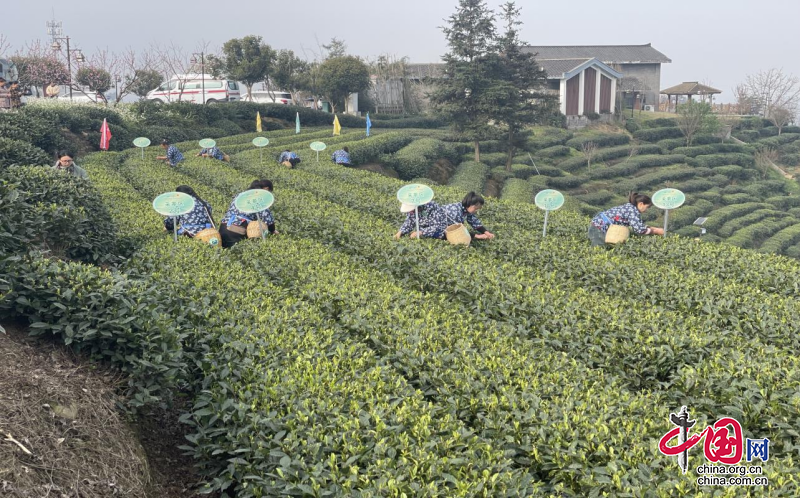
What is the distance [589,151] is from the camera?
1415 inches

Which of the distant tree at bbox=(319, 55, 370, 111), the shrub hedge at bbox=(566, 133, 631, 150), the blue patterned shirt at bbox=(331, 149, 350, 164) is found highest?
the distant tree at bbox=(319, 55, 370, 111)

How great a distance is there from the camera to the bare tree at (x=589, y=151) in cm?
3503

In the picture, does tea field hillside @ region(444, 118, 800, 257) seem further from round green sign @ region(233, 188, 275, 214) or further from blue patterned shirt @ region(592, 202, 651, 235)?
round green sign @ region(233, 188, 275, 214)

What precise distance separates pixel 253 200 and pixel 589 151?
30.4 meters

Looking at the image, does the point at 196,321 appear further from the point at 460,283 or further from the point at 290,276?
the point at 460,283

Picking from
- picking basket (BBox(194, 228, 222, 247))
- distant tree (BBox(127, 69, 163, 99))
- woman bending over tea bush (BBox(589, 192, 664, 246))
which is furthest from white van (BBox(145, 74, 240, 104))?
woman bending over tea bush (BBox(589, 192, 664, 246))

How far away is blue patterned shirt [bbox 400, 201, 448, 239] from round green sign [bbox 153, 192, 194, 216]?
3044mm

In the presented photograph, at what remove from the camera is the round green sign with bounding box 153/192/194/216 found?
330 inches

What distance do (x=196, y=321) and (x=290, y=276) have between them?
2025 mm

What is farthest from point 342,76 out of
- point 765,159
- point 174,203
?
point 174,203

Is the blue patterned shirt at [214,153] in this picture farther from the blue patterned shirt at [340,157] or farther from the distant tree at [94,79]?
the distant tree at [94,79]

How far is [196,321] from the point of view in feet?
18.4

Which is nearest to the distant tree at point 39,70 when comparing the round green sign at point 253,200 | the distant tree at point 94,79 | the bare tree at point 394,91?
the distant tree at point 94,79

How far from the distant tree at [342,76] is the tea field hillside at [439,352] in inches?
1219
